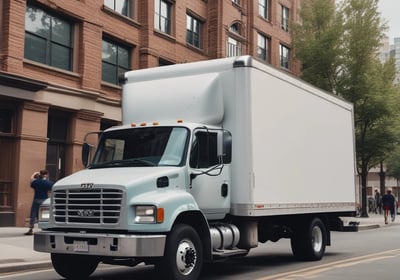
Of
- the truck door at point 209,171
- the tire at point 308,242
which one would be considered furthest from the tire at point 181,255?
the tire at point 308,242

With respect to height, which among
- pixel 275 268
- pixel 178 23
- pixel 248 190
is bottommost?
pixel 275 268

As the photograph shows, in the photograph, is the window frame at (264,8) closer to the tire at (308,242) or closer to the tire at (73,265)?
the tire at (308,242)

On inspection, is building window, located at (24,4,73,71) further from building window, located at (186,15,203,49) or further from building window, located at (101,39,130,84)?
building window, located at (186,15,203,49)

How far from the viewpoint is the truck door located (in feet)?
30.0

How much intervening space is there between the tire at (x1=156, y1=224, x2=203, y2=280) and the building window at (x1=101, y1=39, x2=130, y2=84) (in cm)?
1568

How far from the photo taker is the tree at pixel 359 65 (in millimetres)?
30078

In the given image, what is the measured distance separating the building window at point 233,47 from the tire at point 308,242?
66.6 ft

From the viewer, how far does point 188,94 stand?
9.98 meters

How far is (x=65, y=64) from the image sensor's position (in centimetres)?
2123

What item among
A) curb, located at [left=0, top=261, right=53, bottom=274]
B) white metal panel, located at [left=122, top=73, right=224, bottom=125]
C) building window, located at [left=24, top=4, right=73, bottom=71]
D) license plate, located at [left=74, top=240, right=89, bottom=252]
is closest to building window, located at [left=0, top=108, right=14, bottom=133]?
building window, located at [left=24, top=4, right=73, bottom=71]

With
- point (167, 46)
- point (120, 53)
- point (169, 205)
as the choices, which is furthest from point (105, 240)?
point (167, 46)

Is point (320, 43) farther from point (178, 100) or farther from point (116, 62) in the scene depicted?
point (178, 100)

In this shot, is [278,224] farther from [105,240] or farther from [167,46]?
[167,46]

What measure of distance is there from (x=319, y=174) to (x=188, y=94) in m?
3.94
